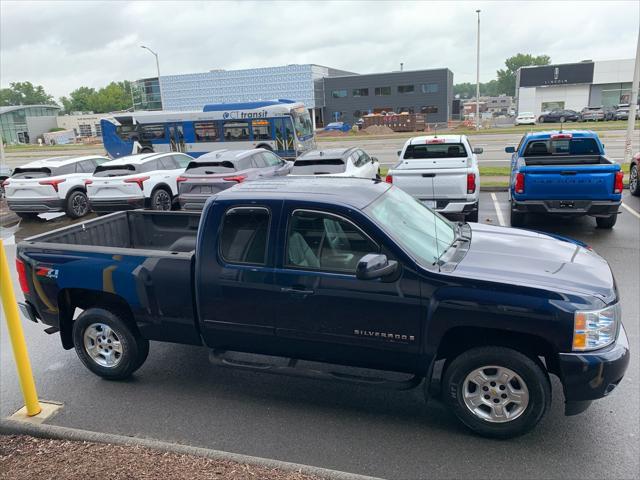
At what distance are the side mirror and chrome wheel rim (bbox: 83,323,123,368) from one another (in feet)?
8.34

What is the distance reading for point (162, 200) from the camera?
13734 millimetres

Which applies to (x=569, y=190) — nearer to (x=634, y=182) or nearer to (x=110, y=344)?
(x=634, y=182)

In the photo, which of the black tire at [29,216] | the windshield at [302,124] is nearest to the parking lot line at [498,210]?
the windshield at [302,124]

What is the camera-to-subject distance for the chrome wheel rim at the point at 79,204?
1396 centimetres

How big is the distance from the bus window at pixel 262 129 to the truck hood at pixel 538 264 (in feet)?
66.4

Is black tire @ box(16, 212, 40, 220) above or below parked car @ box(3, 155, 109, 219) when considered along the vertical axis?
below

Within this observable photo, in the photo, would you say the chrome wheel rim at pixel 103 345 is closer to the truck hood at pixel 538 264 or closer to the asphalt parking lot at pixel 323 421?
the asphalt parking lot at pixel 323 421

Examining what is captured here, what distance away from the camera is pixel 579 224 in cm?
1066

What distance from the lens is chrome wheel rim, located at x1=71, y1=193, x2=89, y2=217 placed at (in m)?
14.0

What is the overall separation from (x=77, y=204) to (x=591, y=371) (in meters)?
13.6

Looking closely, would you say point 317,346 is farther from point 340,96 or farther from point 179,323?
point 340,96

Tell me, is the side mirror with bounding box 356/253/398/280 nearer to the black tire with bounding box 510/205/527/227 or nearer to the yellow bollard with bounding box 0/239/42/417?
the yellow bollard with bounding box 0/239/42/417

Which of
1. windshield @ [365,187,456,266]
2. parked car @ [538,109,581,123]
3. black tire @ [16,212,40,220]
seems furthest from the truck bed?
parked car @ [538,109,581,123]

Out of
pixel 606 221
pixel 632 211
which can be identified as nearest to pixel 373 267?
pixel 606 221
